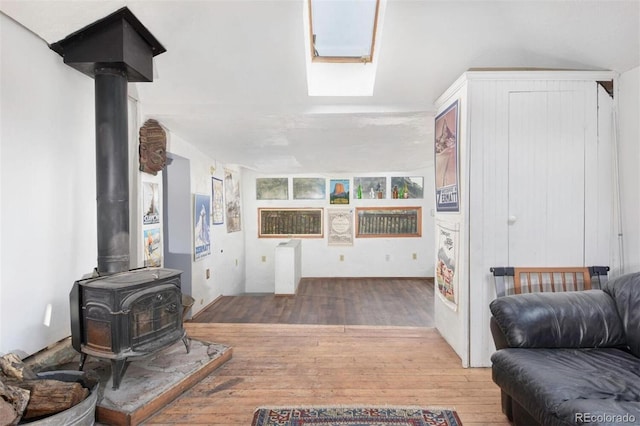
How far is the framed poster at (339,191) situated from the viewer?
587cm

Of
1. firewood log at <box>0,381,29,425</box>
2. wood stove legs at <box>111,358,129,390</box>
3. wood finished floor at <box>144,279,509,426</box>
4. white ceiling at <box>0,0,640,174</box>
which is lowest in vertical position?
wood finished floor at <box>144,279,509,426</box>

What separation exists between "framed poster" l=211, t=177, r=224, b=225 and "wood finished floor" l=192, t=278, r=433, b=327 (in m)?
1.26

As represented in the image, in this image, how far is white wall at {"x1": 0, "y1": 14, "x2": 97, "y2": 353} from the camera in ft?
5.37

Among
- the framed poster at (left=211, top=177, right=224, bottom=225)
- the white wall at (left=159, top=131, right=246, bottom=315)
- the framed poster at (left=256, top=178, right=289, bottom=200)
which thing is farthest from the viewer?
the framed poster at (left=256, top=178, right=289, bottom=200)

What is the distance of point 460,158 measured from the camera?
2.17m

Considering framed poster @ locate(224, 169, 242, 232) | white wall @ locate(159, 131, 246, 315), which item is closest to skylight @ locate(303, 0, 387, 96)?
white wall @ locate(159, 131, 246, 315)

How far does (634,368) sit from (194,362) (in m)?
2.45

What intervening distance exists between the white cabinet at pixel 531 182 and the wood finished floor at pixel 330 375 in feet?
1.01

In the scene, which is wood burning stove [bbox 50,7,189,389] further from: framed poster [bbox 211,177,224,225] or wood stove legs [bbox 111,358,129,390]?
framed poster [bbox 211,177,224,225]

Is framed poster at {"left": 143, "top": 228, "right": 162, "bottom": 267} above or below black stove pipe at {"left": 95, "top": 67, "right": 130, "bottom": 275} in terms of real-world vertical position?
below

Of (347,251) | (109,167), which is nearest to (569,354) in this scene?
(109,167)

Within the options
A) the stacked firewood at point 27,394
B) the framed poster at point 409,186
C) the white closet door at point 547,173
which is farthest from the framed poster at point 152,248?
the framed poster at point 409,186

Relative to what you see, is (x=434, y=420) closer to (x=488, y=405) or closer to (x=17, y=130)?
(x=488, y=405)

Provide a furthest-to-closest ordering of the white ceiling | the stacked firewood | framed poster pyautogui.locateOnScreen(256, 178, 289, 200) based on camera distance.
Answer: framed poster pyautogui.locateOnScreen(256, 178, 289, 200), the white ceiling, the stacked firewood
